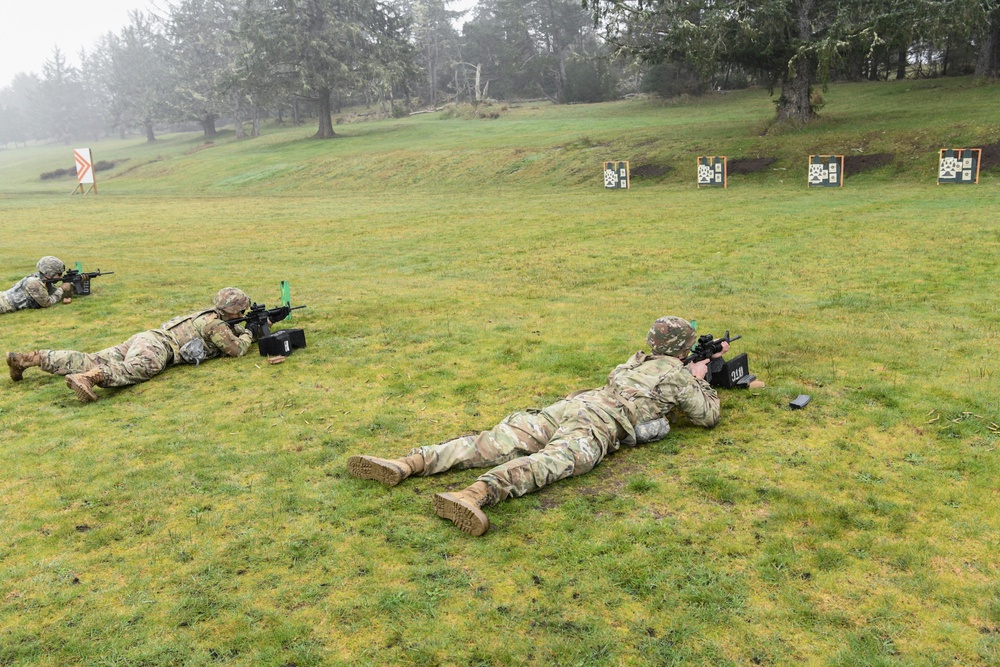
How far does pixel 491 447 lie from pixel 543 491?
0.72 m

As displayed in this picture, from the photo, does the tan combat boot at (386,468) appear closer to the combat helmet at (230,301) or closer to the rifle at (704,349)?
A: the rifle at (704,349)

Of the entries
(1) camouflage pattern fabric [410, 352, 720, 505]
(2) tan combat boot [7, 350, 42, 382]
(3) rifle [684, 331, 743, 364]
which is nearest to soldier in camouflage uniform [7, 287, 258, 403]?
(2) tan combat boot [7, 350, 42, 382]

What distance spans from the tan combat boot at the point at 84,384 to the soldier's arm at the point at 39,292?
6.91m

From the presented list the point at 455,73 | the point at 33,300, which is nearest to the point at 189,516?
the point at 33,300

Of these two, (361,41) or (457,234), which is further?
(361,41)

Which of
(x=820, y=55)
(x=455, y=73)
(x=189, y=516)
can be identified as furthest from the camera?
(x=455, y=73)

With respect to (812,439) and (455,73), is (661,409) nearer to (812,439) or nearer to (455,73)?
(812,439)

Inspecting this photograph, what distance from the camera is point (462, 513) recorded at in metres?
5.87

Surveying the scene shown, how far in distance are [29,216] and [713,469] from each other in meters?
39.1

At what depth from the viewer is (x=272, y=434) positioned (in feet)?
26.9

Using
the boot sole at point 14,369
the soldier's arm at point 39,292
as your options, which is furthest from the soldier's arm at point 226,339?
the soldier's arm at point 39,292

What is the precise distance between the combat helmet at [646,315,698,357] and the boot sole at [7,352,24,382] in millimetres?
8580

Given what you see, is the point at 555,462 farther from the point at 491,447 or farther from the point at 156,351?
the point at 156,351

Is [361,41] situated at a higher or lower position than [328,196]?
higher
